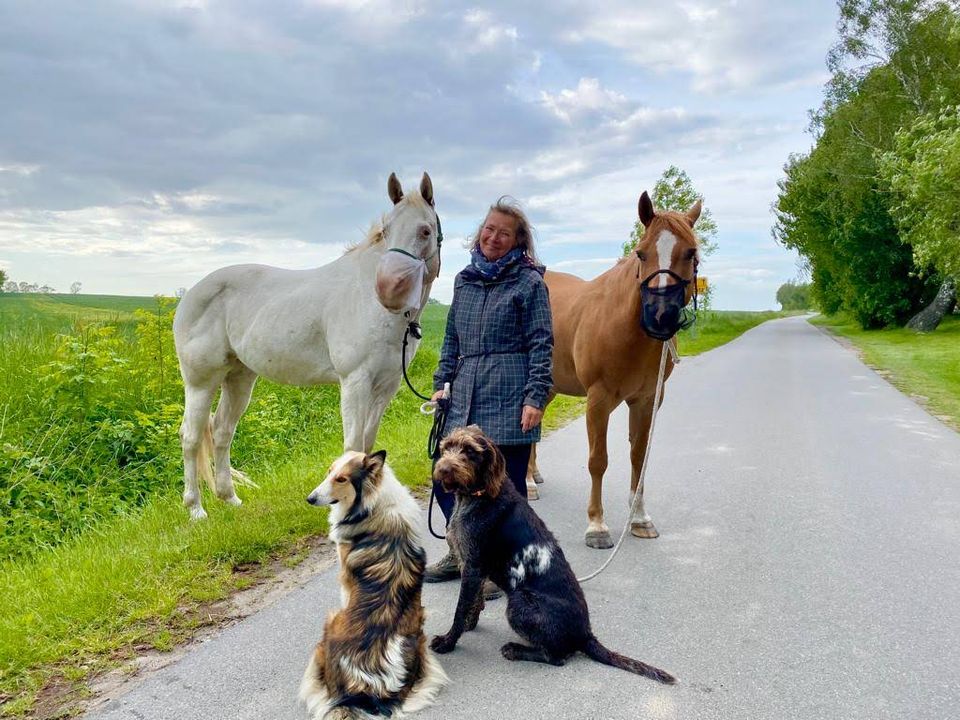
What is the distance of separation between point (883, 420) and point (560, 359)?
20.0 feet

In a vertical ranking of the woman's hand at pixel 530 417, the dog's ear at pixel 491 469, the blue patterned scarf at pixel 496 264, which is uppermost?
the blue patterned scarf at pixel 496 264

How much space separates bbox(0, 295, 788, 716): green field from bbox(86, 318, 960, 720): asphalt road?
497 mm

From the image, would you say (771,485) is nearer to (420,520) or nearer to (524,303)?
(524,303)

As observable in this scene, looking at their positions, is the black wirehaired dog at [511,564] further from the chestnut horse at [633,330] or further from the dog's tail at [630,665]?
the chestnut horse at [633,330]

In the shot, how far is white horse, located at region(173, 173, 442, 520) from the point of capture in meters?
4.10

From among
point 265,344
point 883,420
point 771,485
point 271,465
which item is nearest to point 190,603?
point 265,344

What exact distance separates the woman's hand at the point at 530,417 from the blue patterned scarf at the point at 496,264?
30.3 inches

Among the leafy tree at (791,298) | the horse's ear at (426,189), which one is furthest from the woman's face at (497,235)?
the leafy tree at (791,298)

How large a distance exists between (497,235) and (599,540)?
7.45 ft

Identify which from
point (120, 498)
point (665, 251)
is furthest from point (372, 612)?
point (120, 498)

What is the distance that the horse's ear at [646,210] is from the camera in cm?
409

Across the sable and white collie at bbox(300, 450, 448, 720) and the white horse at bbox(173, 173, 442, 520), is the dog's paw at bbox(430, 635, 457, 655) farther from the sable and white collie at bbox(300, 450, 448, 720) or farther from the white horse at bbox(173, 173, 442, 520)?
the white horse at bbox(173, 173, 442, 520)

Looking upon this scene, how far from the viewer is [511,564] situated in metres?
3.02

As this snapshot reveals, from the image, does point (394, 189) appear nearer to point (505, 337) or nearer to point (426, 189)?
point (426, 189)
